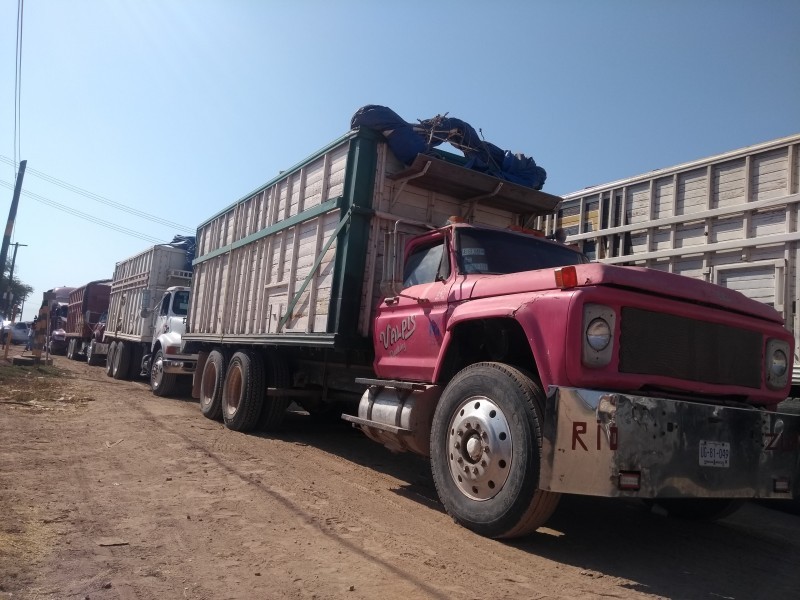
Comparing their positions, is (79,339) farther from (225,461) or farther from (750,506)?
(750,506)

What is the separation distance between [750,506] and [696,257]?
2.75 meters

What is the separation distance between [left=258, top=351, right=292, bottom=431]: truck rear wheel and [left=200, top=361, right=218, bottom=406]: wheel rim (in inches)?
56.9

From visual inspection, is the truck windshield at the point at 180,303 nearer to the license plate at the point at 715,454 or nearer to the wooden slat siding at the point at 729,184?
the wooden slat siding at the point at 729,184

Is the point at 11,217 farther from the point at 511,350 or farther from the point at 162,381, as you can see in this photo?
the point at 511,350

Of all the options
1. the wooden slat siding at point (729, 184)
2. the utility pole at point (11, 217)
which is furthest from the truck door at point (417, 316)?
the utility pole at point (11, 217)

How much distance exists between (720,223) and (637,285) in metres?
3.89

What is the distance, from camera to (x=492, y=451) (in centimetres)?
405

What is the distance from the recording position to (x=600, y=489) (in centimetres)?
352

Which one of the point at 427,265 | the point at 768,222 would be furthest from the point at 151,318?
the point at 768,222

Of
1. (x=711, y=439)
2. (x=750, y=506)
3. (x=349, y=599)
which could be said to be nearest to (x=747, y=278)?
(x=750, y=506)

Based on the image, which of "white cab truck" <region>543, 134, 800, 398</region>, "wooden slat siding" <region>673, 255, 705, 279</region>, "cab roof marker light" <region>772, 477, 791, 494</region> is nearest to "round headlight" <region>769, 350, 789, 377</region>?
"cab roof marker light" <region>772, 477, 791, 494</region>

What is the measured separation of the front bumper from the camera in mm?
3533

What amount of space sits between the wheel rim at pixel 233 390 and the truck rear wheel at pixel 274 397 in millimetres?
425

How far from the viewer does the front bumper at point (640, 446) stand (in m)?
3.53
